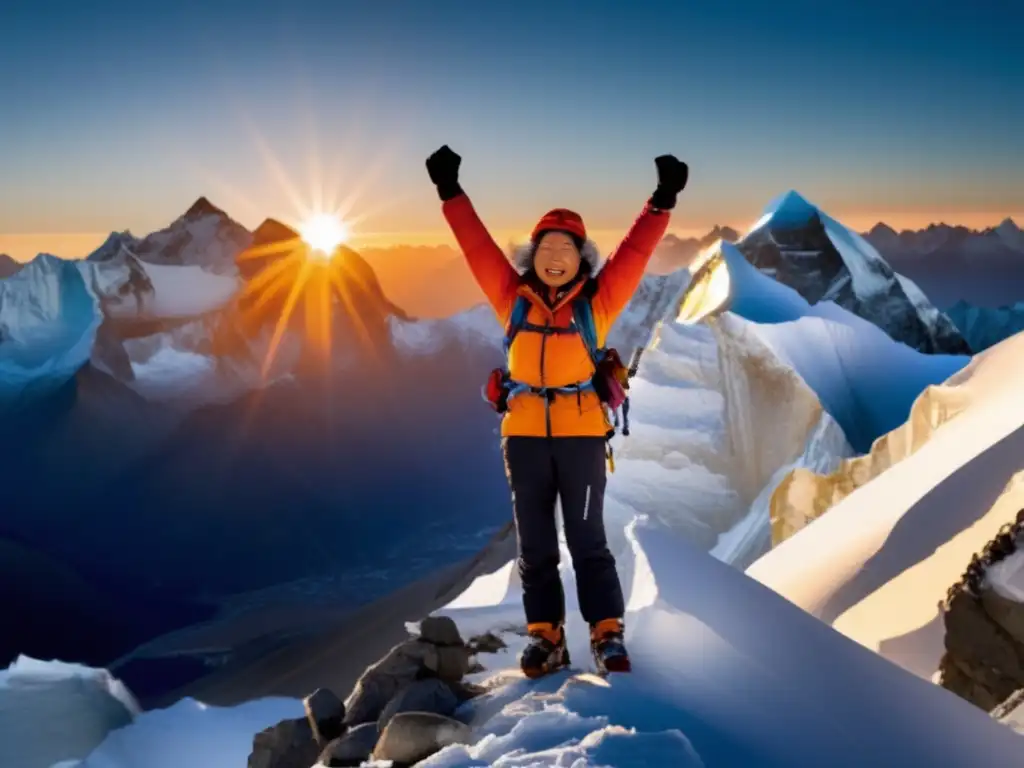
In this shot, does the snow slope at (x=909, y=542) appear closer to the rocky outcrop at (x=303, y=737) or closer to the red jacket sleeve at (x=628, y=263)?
the red jacket sleeve at (x=628, y=263)

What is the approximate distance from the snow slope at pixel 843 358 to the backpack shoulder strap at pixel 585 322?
1834cm

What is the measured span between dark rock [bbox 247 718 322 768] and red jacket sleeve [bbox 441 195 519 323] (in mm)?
2918

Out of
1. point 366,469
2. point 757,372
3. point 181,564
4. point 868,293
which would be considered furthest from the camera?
point 366,469

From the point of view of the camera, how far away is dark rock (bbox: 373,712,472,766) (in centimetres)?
379

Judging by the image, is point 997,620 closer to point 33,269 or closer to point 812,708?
point 812,708

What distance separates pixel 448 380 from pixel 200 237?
5260 cm

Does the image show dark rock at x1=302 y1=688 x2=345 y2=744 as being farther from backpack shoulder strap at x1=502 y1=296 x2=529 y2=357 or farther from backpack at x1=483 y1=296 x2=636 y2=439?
backpack shoulder strap at x1=502 y1=296 x2=529 y2=357

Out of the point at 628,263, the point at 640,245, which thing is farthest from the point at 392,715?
the point at 640,245

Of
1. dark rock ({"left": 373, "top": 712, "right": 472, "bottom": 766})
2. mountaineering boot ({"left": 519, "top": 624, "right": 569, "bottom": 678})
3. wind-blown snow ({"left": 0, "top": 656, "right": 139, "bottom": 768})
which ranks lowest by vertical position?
dark rock ({"left": 373, "top": 712, "right": 472, "bottom": 766})

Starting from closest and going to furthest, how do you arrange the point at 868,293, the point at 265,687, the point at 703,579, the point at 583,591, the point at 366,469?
1. the point at 583,591
2. the point at 703,579
3. the point at 265,687
4. the point at 868,293
5. the point at 366,469

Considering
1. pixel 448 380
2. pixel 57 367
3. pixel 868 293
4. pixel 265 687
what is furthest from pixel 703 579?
pixel 448 380

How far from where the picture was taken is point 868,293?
60.3 meters

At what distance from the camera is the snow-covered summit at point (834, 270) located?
56594mm

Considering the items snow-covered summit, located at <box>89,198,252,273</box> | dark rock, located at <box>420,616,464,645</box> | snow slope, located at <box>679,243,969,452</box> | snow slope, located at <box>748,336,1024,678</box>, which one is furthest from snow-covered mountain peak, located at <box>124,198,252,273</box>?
dark rock, located at <box>420,616,464,645</box>
